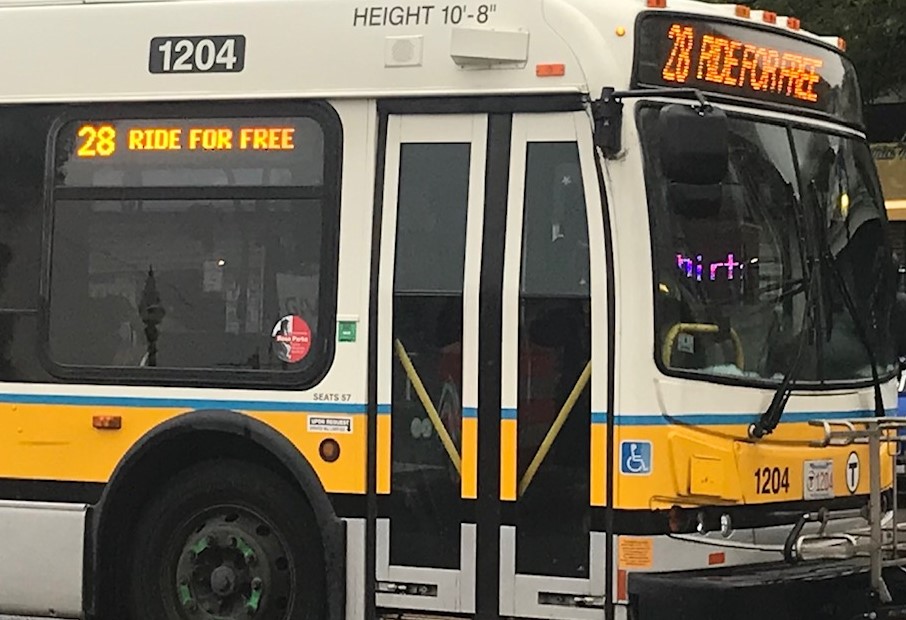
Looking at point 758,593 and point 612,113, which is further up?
point 612,113

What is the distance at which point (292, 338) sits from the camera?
24.2 ft

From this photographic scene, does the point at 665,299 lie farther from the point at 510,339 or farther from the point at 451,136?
the point at 451,136

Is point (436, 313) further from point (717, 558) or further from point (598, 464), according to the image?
point (717, 558)

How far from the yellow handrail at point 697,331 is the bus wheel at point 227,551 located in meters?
1.81

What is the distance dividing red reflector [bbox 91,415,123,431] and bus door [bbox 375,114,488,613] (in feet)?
4.23

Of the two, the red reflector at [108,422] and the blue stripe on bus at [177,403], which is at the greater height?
the blue stripe on bus at [177,403]

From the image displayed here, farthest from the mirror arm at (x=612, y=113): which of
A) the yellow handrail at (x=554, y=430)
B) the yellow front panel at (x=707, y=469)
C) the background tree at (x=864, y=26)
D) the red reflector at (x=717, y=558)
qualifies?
the background tree at (x=864, y=26)

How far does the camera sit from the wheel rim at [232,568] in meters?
7.41

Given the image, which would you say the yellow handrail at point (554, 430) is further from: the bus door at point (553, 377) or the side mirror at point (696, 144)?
the side mirror at point (696, 144)

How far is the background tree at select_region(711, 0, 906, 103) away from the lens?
1641 centimetres

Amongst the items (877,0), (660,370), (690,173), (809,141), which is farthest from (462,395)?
(877,0)

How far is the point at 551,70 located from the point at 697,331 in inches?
50.3

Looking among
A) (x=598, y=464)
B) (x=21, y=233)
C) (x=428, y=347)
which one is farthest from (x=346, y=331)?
(x=21, y=233)

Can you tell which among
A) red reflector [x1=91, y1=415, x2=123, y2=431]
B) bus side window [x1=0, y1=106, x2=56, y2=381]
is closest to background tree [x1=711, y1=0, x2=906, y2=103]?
bus side window [x1=0, y1=106, x2=56, y2=381]
